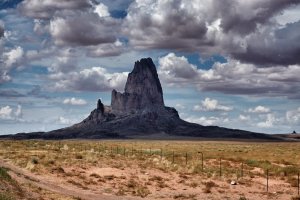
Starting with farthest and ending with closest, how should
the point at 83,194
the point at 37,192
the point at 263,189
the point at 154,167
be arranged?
the point at 154,167 → the point at 263,189 → the point at 83,194 → the point at 37,192

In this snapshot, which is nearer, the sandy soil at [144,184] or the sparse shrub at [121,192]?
the sparse shrub at [121,192]

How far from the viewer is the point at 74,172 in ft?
157

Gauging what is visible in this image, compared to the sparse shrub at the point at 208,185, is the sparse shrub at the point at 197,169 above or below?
above

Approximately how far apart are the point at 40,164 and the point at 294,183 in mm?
27552

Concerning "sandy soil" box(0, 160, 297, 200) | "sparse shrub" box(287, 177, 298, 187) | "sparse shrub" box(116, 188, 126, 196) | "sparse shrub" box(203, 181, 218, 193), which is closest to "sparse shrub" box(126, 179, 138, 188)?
"sandy soil" box(0, 160, 297, 200)

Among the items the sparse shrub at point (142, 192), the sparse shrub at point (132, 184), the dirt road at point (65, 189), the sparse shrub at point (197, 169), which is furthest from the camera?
the sparse shrub at point (197, 169)

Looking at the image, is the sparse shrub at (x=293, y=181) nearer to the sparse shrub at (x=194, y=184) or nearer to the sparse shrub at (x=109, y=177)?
the sparse shrub at (x=194, y=184)

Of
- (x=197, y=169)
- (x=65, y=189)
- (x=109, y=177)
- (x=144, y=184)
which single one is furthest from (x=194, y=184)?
(x=65, y=189)

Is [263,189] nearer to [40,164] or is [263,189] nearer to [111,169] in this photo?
[111,169]

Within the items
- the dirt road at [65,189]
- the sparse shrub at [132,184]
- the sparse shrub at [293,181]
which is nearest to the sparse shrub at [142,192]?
the sparse shrub at [132,184]

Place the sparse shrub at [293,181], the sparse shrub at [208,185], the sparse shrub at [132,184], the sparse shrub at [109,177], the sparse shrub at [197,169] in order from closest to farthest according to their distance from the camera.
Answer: the sparse shrub at [208,185] < the sparse shrub at [132,184] < the sparse shrub at [109,177] < the sparse shrub at [293,181] < the sparse shrub at [197,169]

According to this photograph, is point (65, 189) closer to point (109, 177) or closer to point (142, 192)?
point (142, 192)

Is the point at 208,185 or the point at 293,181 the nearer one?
the point at 208,185

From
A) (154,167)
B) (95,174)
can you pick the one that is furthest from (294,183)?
(95,174)
